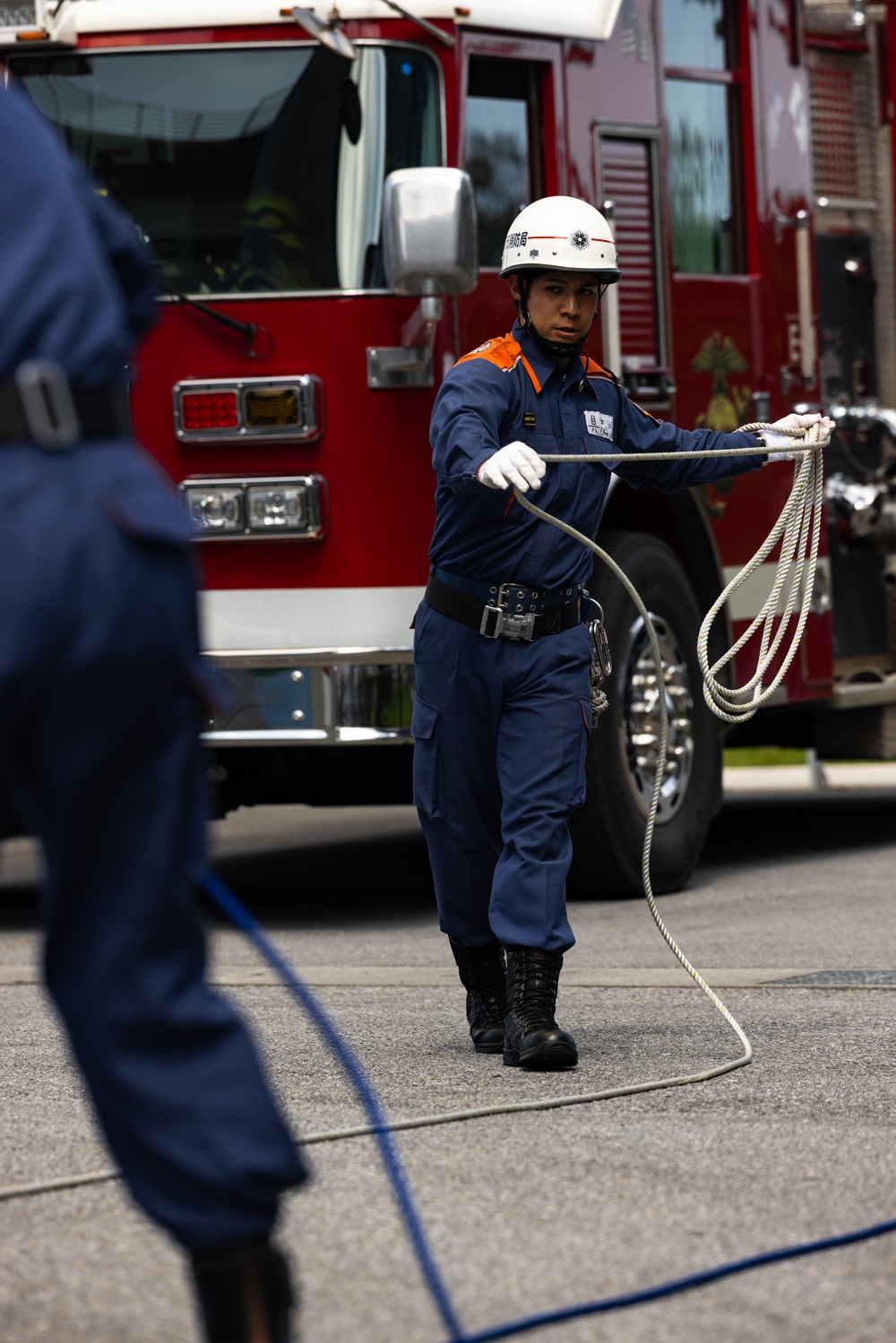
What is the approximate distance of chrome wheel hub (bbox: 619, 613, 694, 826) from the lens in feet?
25.5

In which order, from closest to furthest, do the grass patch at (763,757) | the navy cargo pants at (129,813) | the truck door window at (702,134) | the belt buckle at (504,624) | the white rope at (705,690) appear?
the navy cargo pants at (129,813) → the white rope at (705,690) → the belt buckle at (504,624) → the truck door window at (702,134) → the grass patch at (763,757)

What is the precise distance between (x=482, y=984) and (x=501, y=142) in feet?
10.7

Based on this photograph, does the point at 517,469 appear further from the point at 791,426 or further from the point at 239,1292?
the point at 239,1292

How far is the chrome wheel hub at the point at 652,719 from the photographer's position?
7.78 m

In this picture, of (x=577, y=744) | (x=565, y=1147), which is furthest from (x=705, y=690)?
(x=565, y=1147)

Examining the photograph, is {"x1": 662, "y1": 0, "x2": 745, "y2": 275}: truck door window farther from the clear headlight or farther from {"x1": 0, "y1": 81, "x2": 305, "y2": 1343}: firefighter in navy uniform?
{"x1": 0, "y1": 81, "x2": 305, "y2": 1343}: firefighter in navy uniform

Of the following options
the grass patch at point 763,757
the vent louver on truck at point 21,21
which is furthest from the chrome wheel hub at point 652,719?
the grass patch at point 763,757

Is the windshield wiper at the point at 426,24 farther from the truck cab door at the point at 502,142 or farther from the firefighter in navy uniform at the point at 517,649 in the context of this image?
the firefighter in navy uniform at the point at 517,649

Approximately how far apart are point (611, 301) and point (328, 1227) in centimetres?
479

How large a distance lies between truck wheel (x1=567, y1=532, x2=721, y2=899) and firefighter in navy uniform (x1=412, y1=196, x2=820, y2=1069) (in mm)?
2171

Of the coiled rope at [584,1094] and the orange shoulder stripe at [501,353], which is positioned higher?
the orange shoulder stripe at [501,353]

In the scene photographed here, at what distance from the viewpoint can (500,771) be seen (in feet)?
17.3

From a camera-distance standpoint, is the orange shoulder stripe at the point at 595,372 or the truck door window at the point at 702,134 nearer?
the orange shoulder stripe at the point at 595,372

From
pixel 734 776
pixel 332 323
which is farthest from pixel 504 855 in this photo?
pixel 734 776
